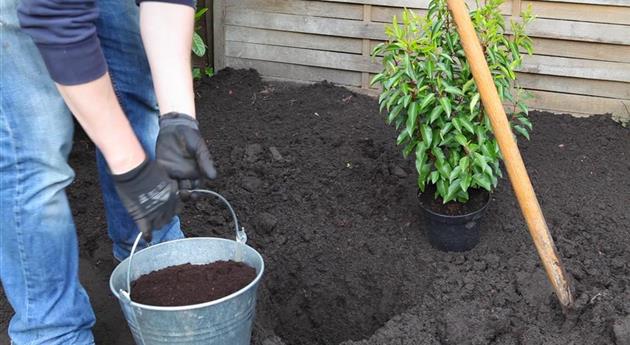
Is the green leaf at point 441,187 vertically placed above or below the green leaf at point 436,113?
below

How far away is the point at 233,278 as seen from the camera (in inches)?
99.5

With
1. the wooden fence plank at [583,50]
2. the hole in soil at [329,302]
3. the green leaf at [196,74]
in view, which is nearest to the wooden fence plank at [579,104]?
the wooden fence plank at [583,50]

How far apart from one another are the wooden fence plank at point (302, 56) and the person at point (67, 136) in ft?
6.92

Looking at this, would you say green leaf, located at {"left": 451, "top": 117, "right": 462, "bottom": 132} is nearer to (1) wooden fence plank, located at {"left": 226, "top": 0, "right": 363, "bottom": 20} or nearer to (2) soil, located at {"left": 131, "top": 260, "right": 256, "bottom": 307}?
(2) soil, located at {"left": 131, "top": 260, "right": 256, "bottom": 307}

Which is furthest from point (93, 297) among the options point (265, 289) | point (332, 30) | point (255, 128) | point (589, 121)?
point (589, 121)

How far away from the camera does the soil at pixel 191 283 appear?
2.49 meters

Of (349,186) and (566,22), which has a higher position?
(566,22)

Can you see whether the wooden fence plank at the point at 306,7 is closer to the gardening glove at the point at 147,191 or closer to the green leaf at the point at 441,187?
the green leaf at the point at 441,187

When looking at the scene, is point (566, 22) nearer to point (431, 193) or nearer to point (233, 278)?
point (431, 193)

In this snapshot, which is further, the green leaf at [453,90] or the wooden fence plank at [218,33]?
the wooden fence plank at [218,33]

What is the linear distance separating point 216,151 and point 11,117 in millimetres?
1841

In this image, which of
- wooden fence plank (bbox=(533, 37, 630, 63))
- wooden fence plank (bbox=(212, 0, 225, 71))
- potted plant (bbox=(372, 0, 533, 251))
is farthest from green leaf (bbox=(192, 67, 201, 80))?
wooden fence plank (bbox=(533, 37, 630, 63))

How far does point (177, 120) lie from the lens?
2.23m

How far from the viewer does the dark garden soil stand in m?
2.91
